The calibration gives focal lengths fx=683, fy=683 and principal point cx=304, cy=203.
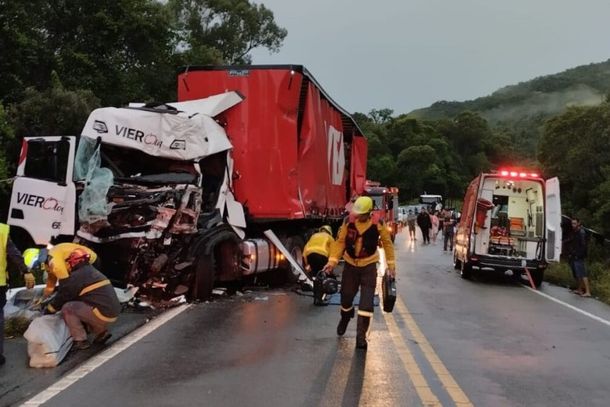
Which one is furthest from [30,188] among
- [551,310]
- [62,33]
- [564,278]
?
[62,33]

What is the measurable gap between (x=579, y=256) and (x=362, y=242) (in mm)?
7840

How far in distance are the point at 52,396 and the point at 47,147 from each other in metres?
5.07

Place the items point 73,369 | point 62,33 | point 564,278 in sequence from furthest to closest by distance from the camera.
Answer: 1. point 62,33
2. point 564,278
3. point 73,369

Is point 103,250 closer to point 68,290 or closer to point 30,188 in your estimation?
point 30,188

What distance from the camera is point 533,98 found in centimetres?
14688

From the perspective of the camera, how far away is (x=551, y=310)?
1144 centimetres

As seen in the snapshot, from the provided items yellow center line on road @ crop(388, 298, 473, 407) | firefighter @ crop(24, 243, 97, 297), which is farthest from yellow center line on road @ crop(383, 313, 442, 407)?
firefighter @ crop(24, 243, 97, 297)

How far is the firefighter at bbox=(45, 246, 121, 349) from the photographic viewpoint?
282 inches

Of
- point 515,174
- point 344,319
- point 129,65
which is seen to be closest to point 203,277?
point 344,319

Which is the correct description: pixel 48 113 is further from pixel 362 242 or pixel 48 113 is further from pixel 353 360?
pixel 353 360

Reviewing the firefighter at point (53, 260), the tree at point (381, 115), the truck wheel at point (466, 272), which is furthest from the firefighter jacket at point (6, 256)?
the tree at point (381, 115)

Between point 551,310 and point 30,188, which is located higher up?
point 30,188

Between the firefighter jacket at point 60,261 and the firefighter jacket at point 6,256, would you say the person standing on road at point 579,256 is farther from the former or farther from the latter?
the firefighter jacket at point 6,256

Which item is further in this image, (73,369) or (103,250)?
(103,250)
